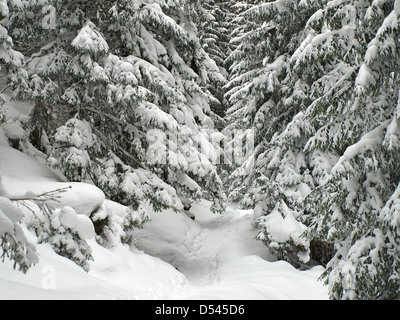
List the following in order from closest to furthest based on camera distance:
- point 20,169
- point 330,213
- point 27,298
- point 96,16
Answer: point 27,298 → point 330,213 → point 20,169 → point 96,16

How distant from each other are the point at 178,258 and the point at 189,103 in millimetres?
5935

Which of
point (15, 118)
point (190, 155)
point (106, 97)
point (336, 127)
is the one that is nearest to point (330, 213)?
point (336, 127)

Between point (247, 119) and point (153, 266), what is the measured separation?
702cm

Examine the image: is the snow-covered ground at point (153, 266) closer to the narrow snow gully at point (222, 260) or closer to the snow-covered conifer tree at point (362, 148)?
the narrow snow gully at point (222, 260)

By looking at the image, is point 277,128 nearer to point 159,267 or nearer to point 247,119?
point 247,119

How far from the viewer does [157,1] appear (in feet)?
37.9

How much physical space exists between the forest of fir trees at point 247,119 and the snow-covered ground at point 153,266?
0.59 m

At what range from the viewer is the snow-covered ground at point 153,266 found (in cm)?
533

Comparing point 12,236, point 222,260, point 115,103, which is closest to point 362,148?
point 12,236

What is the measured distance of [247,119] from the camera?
13.6 meters

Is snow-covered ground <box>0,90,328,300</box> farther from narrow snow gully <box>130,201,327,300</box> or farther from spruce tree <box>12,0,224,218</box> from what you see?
spruce tree <box>12,0,224,218</box>

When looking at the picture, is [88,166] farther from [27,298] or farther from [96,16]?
[27,298]

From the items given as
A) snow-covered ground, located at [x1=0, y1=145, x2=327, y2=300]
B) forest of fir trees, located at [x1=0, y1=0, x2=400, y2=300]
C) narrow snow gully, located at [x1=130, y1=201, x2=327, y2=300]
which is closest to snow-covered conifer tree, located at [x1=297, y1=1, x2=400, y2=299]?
forest of fir trees, located at [x1=0, y1=0, x2=400, y2=300]

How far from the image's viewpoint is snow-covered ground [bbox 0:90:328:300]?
5332 millimetres
